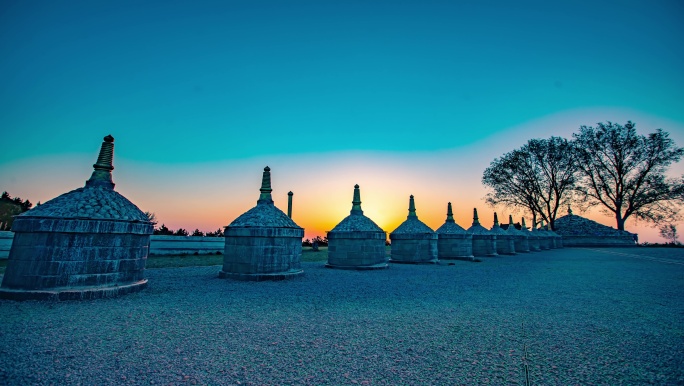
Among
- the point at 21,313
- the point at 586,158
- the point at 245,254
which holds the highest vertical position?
the point at 586,158

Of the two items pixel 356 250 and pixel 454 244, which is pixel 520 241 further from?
pixel 356 250

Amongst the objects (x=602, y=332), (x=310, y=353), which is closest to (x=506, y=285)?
(x=602, y=332)

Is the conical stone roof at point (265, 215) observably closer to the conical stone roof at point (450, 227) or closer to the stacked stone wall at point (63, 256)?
the stacked stone wall at point (63, 256)

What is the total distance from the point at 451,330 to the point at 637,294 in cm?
697

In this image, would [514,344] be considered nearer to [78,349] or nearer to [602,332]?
[602,332]

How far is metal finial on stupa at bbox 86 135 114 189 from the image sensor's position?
8.93 m

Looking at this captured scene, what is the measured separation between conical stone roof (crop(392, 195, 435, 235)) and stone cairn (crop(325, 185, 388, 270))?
345cm

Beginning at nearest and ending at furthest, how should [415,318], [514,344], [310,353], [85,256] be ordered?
1. [310,353]
2. [514,344]
3. [415,318]
4. [85,256]

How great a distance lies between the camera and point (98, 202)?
320 inches

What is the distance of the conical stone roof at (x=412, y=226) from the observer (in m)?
18.2

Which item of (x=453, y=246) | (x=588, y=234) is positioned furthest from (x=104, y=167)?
(x=588, y=234)

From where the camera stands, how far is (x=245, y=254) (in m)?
11.0

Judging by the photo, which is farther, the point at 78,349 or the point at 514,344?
the point at 514,344

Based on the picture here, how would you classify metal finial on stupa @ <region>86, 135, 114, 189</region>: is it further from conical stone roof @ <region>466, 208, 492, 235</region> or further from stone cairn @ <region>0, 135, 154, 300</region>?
conical stone roof @ <region>466, 208, 492, 235</region>
